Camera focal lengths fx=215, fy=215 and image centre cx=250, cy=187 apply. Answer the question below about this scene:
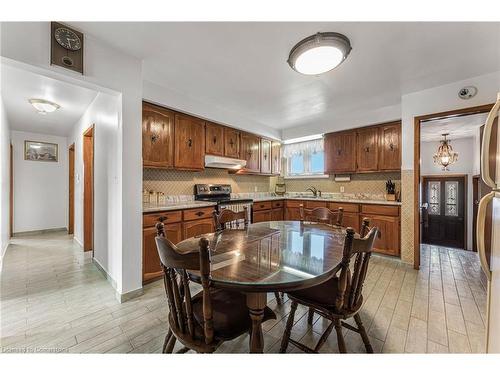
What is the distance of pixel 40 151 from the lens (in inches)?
196

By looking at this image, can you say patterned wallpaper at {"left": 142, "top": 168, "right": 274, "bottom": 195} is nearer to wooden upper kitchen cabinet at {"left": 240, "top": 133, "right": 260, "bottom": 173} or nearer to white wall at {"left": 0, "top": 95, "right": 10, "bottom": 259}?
wooden upper kitchen cabinet at {"left": 240, "top": 133, "right": 260, "bottom": 173}

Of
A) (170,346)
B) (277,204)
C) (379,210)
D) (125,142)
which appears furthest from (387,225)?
(125,142)

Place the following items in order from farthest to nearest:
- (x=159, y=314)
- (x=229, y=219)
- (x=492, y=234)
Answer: (x=229, y=219), (x=159, y=314), (x=492, y=234)

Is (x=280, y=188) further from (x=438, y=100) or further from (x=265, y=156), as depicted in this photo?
(x=438, y=100)

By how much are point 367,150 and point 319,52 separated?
8.39 ft

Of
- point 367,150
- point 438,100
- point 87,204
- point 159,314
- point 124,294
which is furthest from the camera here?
point 367,150

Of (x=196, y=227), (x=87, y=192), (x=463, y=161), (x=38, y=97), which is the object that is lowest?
(x=196, y=227)

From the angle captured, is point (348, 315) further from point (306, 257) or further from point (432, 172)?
point (432, 172)

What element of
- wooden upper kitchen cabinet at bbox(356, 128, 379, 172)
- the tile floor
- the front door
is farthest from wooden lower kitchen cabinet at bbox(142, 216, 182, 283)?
the front door

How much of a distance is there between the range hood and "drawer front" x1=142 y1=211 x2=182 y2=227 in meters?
1.12

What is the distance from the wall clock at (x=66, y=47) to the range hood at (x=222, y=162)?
1.97 m

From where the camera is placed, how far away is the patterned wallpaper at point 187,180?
10.6 ft
